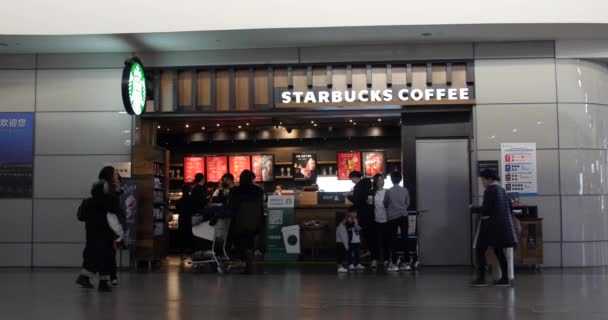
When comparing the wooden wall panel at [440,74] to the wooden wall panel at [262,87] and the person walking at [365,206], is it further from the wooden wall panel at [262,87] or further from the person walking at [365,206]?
the wooden wall panel at [262,87]

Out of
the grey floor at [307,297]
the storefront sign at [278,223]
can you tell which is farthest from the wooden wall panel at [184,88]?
the grey floor at [307,297]

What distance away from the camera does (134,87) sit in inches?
486

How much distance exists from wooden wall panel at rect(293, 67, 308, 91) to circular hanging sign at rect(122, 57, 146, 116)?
2593 mm

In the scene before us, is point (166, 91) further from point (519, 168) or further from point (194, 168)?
point (519, 168)

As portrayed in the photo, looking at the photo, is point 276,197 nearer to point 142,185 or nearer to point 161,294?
point 142,185

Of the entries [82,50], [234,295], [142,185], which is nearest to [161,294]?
[234,295]

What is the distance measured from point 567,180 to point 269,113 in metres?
5.23

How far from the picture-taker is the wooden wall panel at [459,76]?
42.5ft

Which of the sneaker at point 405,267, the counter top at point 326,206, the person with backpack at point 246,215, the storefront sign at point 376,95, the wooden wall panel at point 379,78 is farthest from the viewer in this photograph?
the counter top at point 326,206

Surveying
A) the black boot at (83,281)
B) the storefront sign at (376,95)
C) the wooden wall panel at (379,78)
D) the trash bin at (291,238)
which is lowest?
the black boot at (83,281)

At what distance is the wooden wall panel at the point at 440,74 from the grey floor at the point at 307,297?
3239 millimetres

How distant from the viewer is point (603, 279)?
11.1 metres

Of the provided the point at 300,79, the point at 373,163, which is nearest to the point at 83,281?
the point at 300,79

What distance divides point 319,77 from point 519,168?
12.3ft
